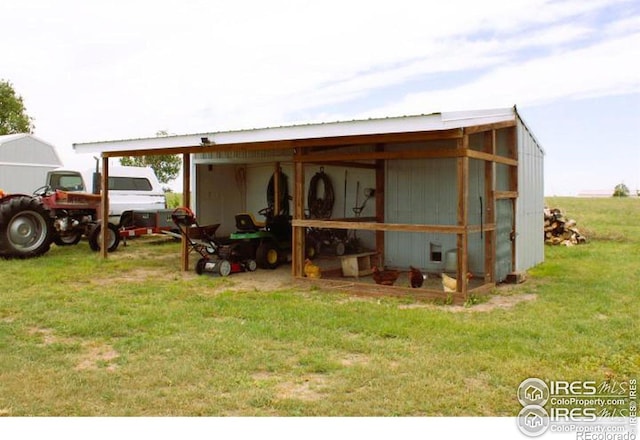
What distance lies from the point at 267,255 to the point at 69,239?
481cm

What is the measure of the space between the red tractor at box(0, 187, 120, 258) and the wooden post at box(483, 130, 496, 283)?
694 centimetres

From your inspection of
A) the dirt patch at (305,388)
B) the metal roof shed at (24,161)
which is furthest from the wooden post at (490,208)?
the metal roof shed at (24,161)

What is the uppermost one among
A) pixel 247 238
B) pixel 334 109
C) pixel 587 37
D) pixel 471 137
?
pixel 587 37

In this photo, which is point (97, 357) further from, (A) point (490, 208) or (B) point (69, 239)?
(B) point (69, 239)

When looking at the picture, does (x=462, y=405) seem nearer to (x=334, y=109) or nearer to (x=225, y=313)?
(x=225, y=313)

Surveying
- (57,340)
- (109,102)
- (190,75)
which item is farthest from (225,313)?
(109,102)

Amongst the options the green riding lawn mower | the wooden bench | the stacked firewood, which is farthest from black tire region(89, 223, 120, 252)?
the stacked firewood

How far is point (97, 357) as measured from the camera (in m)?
4.10

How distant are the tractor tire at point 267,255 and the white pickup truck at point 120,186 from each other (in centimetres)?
443

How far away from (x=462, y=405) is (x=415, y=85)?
281 inches

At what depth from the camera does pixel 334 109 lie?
9.72 m

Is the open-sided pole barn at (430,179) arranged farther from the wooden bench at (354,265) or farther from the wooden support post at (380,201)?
the wooden bench at (354,265)

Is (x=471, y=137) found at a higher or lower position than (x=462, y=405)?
higher

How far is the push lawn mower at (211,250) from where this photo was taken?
7887mm
